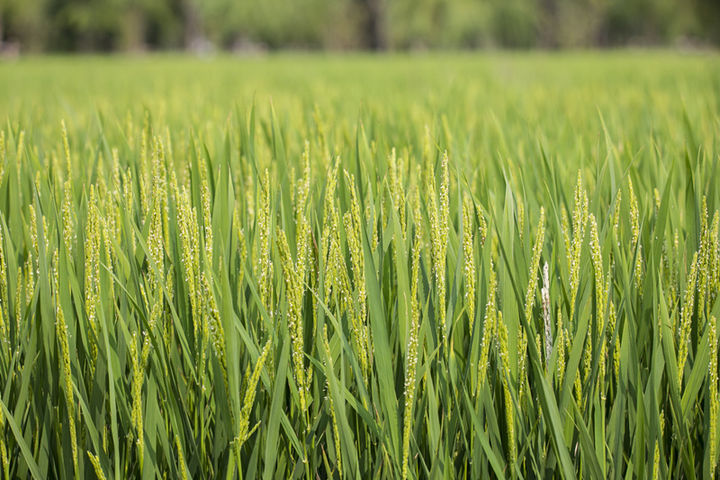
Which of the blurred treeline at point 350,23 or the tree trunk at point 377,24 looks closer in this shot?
the tree trunk at point 377,24

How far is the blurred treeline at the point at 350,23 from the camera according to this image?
98.8ft

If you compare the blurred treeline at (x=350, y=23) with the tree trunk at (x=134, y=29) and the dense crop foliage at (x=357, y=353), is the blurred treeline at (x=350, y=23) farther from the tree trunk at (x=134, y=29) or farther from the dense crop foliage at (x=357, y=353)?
the dense crop foliage at (x=357, y=353)

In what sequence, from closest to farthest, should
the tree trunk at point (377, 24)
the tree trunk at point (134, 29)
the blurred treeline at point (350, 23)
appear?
the tree trunk at point (377, 24) < the blurred treeline at point (350, 23) < the tree trunk at point (134, 29)

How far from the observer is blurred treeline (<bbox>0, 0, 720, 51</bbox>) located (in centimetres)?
3011

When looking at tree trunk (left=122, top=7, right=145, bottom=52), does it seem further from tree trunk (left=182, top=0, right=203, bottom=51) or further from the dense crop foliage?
the dense crop foliage

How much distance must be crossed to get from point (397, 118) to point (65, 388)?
1.73 m

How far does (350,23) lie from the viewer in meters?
44.3

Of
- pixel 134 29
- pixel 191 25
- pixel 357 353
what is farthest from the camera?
pixel 134 29

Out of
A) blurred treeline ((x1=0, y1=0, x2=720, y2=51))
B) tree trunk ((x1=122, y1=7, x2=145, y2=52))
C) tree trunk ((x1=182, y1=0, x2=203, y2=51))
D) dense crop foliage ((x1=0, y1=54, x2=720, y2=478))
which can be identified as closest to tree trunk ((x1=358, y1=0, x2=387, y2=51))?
blurred treeline ((x1=0, y1=0, x2=720, y2=51))

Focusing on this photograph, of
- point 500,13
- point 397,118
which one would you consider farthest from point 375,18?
point 397,118

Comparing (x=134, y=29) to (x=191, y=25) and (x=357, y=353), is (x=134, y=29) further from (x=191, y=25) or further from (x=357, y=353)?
(x=357, y=353)

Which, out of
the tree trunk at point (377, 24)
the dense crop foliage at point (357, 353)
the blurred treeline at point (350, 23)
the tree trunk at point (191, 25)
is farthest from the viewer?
the tree trunk at point (191, 25)

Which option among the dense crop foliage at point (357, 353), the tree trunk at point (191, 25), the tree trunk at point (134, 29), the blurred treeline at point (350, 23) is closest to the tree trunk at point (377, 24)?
the blurred treeline at point (350, 23)

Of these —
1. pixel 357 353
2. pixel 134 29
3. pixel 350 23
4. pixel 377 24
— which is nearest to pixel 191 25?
pixel 134 29
